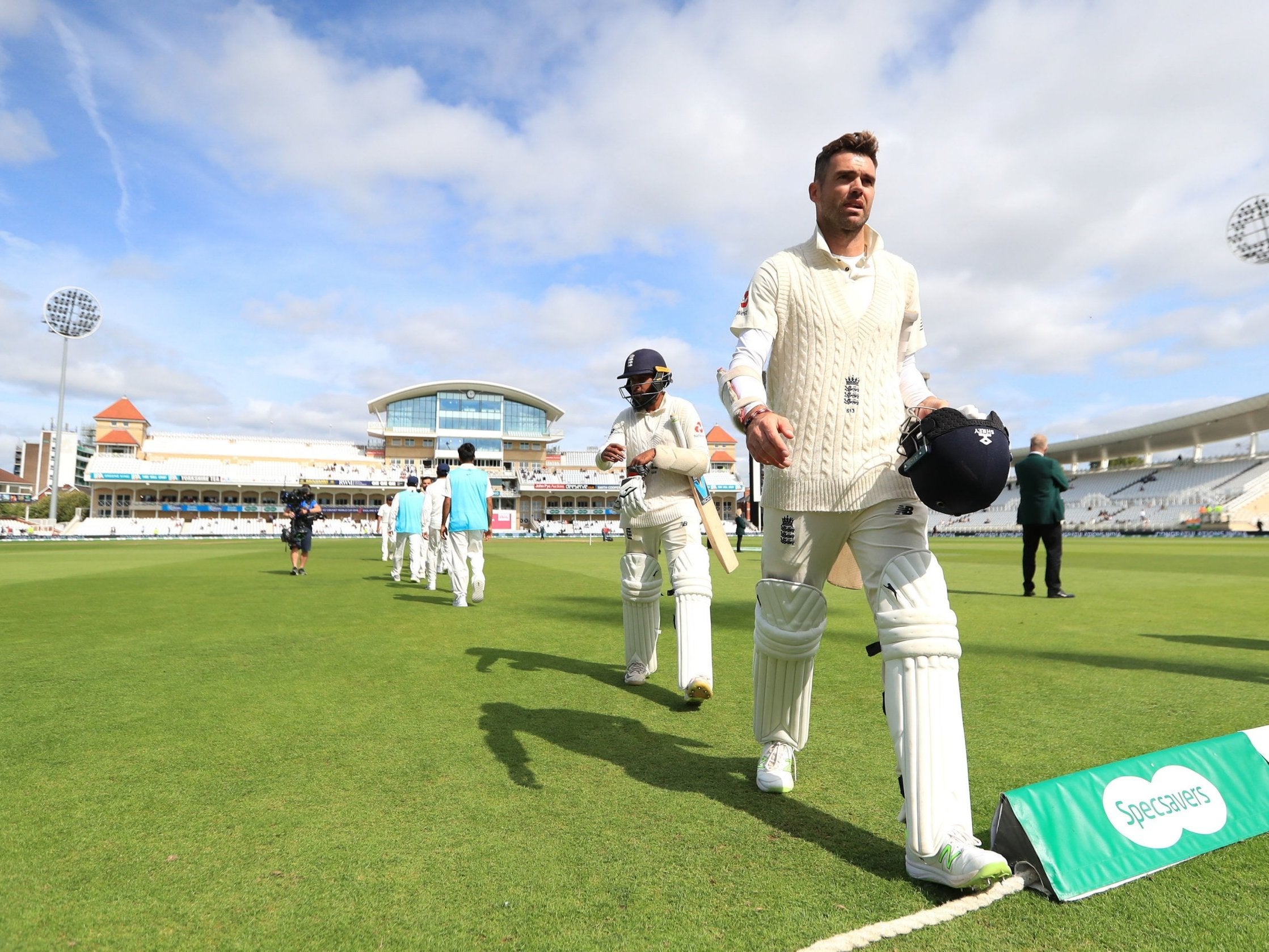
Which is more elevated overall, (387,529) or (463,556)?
(387,529)

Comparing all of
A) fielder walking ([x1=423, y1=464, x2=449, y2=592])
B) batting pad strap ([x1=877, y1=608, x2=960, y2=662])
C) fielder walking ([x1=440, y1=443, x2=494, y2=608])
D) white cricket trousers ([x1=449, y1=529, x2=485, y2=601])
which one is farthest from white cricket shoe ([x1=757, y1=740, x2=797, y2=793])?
fielder walking ([x1=423, y1=464, x2=449, y2=592])

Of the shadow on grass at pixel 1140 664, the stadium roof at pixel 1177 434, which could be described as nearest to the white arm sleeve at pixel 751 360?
the shadow on grass at pixel 1140 664

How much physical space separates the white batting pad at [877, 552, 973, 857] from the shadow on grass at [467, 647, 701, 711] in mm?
2052

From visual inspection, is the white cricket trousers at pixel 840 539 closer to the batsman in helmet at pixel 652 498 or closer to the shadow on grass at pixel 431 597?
the batsman in helmet at pixel 652 498

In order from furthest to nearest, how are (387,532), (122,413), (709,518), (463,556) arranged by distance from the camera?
(122,413)
(387,532)
(463,556)
(709,518)

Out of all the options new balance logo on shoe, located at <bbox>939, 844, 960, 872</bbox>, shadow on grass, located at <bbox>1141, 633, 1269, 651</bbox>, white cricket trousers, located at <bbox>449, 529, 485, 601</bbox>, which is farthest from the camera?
white cricket trousers, located at <bbox>449, 529, 485, 601</bbox>

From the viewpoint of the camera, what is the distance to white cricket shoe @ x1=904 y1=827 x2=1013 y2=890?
194cm

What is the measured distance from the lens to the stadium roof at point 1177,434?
47438 mm

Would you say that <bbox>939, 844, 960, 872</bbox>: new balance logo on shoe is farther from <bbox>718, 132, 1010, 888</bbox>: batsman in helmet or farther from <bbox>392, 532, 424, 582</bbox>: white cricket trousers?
<bbox>392, 532, 424, 582</bbox>: white cricket trousers

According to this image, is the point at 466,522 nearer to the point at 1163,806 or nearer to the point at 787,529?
the point at 787,529

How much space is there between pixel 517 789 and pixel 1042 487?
353 inches

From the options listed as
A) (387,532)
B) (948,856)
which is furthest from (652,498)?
(387,532)

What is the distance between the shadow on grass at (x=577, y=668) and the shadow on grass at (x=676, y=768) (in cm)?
55

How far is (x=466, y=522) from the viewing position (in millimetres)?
8977
